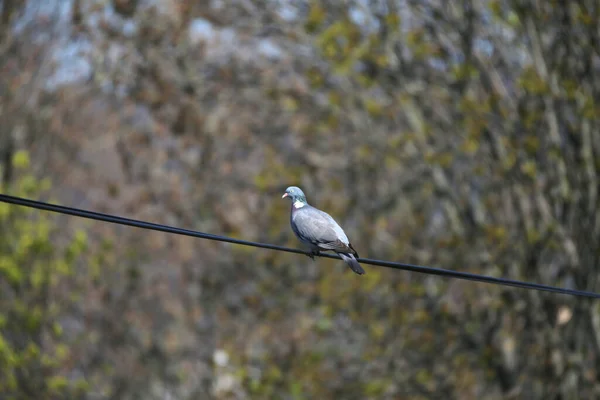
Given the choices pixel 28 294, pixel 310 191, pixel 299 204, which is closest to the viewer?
pixel 299 204

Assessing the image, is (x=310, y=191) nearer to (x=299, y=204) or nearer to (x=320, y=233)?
(x=299, y=204)

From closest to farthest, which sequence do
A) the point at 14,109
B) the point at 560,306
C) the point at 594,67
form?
the point at 594,67 → the point at 560,306 → the point at 14,109

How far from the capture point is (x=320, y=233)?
7.73 metres

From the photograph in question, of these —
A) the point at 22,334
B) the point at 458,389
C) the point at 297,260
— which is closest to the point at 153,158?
the point at 297,260

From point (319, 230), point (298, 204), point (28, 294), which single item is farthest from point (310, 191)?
point (319, 230)

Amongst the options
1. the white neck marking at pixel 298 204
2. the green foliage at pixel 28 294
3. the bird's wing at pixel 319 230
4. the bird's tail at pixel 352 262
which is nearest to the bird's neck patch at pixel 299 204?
the white neck marking at pixel 298 204

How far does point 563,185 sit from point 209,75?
7.02 metres

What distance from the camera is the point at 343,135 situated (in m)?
17.5

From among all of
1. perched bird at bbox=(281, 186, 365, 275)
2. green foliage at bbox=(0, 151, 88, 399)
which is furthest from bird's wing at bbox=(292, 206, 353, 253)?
green foliage at bbox=(0, 151, 88, 399)

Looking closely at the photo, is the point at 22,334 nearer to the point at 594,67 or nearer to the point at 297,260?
the point at 297,260

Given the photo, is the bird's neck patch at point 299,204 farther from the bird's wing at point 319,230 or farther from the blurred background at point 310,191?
the blurred background at point 310,191

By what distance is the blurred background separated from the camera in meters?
13.7

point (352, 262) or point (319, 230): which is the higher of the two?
point (319, 230)

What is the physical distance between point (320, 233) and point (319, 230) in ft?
0.07
